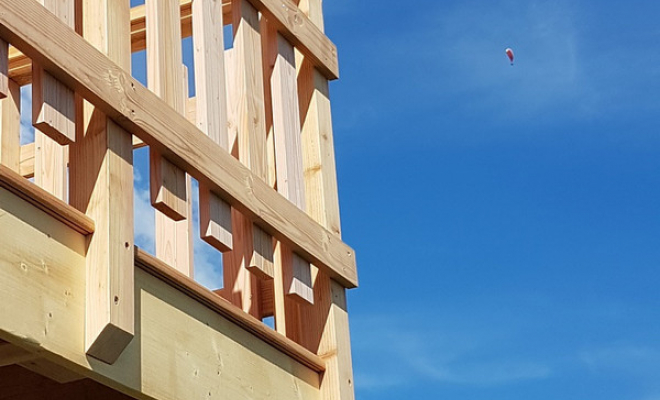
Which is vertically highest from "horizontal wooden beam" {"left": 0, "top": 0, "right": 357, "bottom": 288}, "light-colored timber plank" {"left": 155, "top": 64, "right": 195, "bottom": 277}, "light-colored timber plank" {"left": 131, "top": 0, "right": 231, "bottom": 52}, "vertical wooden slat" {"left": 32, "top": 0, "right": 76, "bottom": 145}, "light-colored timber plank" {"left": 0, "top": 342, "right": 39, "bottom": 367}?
"light-colored timber plank" {"left": 131, "top": 0, "right": 231, "bottom": 52}

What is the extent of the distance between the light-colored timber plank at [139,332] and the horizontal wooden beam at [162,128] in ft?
0.90

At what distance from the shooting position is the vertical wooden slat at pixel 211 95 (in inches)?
105

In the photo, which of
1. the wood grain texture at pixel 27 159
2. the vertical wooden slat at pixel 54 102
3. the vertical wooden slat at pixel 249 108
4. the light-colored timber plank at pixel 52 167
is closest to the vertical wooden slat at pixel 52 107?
the vertical wooden slat at pixel 54 102

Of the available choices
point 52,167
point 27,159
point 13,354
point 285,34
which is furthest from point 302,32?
point 13,354

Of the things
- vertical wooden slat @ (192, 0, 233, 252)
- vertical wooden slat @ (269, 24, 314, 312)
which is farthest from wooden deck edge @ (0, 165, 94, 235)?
vertical wooden slat @ (269, 24, 314, 312)

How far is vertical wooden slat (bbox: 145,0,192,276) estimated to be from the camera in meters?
2.54

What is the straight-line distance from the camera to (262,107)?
313cm

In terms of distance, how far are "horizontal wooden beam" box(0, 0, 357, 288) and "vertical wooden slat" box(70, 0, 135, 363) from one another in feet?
0.19

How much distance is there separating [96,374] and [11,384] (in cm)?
64

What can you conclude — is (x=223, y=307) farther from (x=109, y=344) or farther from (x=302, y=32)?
(x=302, y=32)

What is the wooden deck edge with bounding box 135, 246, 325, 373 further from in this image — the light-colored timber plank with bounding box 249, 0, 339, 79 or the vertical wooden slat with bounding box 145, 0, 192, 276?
the light-colored timber plank with bounding box 249, 0, 339, 79

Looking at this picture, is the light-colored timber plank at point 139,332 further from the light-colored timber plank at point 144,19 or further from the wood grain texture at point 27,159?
the wood grain texture at point 27,159

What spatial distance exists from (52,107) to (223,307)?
0.70 m

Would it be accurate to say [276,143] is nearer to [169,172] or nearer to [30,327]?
[169,172]
